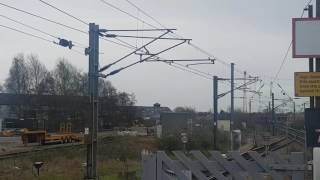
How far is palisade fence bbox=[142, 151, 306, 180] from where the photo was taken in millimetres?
12602

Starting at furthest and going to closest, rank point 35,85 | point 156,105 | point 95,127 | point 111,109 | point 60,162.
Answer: point 156,105 < point 35,85 < point 111,109 < point 60,162 < point 95,127

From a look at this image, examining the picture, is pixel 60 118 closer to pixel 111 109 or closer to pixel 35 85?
pixel 111 109

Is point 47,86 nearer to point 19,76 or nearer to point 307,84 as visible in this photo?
point 19,76

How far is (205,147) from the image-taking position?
5784 cm

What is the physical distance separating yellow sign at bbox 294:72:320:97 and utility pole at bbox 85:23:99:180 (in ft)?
24.2

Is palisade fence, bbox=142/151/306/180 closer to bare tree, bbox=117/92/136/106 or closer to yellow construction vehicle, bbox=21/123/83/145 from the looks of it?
yellow construction vehicle, bbox=21/123/83/145

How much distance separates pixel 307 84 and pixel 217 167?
4791 millimetres

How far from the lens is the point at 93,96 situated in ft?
68.4

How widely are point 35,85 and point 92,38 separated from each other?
99806 millimetres

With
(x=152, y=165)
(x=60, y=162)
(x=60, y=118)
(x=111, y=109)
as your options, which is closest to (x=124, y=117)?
(x=111, y=109)

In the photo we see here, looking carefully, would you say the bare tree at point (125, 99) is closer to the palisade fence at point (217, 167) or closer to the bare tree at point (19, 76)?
the bare tree at point (19, 76)

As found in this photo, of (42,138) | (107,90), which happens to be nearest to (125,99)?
(107,90)

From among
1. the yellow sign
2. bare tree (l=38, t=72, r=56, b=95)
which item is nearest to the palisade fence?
the yellow sign

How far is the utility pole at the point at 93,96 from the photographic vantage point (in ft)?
67.8
